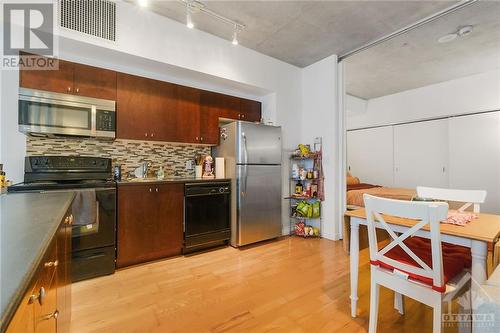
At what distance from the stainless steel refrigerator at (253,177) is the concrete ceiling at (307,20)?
3.93ft

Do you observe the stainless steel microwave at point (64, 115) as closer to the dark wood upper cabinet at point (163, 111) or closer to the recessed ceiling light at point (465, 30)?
the dark wood upper cabinet at point (163, 111)

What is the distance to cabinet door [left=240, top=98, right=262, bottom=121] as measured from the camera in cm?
370

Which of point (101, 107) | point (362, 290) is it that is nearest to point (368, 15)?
point (362, 290)

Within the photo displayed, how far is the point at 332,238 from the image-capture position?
3.54 metres

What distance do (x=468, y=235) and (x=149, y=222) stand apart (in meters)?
2.72

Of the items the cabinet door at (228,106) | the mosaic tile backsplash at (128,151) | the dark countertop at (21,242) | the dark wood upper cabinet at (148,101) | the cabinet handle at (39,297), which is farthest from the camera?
the cabinet door at (228,106)

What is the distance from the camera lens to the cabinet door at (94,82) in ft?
7.98

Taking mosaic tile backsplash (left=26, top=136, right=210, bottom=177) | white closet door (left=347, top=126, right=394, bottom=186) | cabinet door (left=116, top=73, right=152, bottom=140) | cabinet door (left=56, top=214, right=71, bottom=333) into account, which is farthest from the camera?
white closet door (left=347, top=126, right=394, bottom=186)

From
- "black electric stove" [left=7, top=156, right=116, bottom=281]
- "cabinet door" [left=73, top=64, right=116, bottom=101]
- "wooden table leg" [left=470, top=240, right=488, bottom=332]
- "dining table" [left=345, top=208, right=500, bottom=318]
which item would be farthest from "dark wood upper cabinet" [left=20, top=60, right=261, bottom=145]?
"wooden table leg" [left=470, top=240, right=488, bottom=332]

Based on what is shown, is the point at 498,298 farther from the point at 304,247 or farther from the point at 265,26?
the point at 265,26

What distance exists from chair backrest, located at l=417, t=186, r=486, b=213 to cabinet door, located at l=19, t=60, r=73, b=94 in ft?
12.1

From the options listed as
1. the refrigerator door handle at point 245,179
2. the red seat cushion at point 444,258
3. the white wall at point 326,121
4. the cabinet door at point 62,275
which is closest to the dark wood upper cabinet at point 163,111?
the refrigerator door handle at point 245,179

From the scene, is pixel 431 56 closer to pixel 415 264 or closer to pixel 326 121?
pixel 326 121

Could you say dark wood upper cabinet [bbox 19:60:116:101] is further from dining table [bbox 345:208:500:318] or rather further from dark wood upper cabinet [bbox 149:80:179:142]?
dining table [bbox 345:208:500:318]
